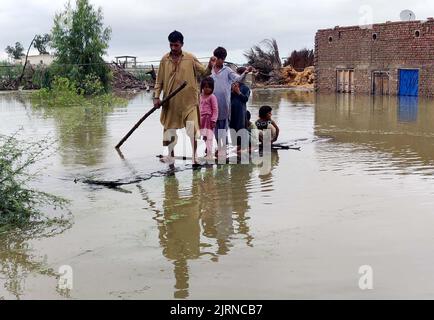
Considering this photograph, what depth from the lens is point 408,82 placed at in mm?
29031

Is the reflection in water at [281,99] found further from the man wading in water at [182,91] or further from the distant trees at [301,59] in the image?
the distant trees at [301,59]

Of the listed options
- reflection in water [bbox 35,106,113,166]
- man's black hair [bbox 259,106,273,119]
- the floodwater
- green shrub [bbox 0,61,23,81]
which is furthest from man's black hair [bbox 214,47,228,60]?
green shrub [bbox 0,61,23,81]

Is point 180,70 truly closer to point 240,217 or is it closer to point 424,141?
point 240,217

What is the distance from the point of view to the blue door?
94.1 ft

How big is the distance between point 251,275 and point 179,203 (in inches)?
91.0

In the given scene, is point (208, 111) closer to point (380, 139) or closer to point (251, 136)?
point (251, 136)

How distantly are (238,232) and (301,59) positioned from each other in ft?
140

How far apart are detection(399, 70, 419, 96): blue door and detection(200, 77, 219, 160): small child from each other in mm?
21716

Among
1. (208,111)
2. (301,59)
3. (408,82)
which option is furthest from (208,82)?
(301,59)

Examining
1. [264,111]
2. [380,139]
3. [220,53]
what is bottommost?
[380,139]

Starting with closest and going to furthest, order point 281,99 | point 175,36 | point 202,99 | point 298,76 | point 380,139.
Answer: point 175,36, point 202,99, point 380,139, point 281,99, point 298,76
